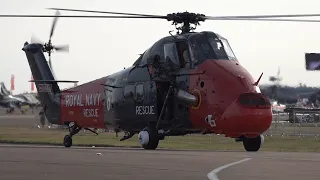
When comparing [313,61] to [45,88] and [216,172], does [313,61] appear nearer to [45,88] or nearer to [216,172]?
[45,88]

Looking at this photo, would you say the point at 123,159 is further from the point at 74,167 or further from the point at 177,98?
the point at 177,98

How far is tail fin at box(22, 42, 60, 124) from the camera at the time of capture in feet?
135

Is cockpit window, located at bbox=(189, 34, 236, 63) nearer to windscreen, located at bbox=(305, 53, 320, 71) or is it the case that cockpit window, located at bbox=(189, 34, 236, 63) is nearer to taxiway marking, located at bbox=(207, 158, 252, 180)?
taxiway marking, located at bbox=(207, 158, 252, 180)

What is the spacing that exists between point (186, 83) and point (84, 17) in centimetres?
530

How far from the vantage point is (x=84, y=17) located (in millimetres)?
28641

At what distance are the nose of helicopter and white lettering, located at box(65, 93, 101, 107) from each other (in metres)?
10.1

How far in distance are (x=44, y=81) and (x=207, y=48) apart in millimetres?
14300

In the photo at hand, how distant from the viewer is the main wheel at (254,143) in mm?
30312

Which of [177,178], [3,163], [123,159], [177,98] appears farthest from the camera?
[177,98]

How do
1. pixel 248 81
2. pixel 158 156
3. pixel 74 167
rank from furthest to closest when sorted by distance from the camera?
pixel 248 81 → pixel 158 156 → pixel 74 167

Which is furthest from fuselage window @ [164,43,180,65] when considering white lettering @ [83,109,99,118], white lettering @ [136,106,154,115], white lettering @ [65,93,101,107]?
white lettering @ [83,109,99,118]

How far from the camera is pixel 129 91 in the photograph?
33.2m

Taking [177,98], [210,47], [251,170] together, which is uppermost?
[210,47]

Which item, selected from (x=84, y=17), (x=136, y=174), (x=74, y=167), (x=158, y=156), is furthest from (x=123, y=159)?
(x=84, y=17)
